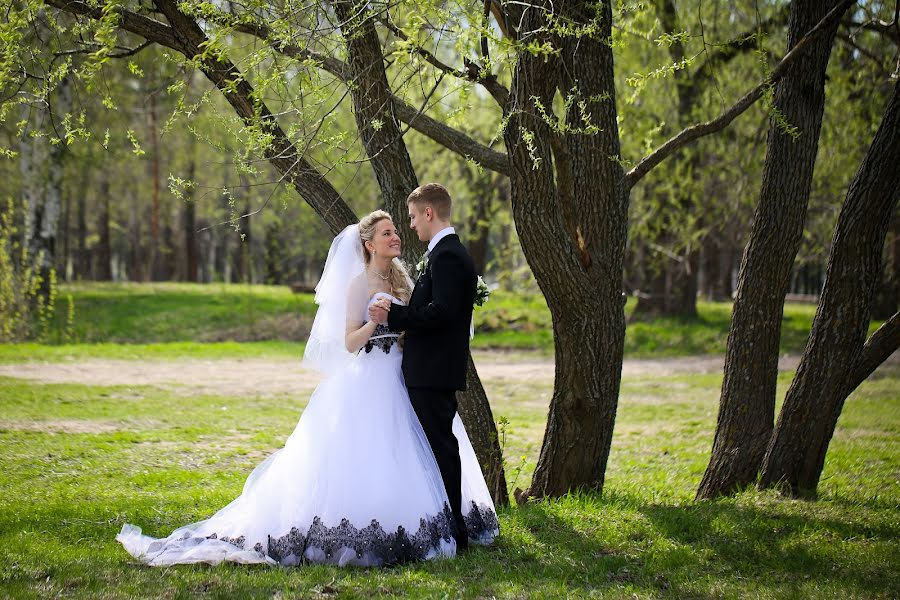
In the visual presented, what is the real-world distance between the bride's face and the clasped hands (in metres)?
0.34

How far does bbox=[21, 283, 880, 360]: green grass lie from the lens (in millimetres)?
18812

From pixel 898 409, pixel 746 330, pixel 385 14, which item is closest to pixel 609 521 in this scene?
pixel 746 330

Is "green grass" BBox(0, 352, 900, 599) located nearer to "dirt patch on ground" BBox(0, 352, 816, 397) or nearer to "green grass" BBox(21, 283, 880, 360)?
"dirt patch on ground" BBox(0, 352, 816, 397)

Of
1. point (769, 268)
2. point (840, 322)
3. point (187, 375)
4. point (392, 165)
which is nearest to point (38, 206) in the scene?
point (187, 375)

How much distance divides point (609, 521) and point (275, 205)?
29.0 metres

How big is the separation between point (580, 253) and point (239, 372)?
34.9 ft

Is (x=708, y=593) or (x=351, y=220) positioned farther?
(x=351, y=220)

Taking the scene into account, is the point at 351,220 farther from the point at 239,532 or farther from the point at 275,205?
the point at 275,205

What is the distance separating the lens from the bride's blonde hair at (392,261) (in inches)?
210

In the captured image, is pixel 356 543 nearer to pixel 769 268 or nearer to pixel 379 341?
pixel 379 341

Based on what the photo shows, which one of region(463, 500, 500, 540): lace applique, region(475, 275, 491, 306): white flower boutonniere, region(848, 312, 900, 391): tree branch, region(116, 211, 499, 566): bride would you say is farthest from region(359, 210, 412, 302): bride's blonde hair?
region(848, 312, 900, 391): tree branch

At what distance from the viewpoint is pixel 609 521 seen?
5.77 meters

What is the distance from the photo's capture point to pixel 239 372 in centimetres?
1573

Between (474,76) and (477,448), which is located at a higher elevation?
(474,76)
